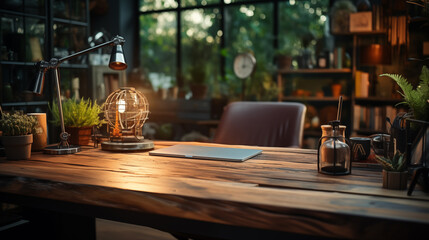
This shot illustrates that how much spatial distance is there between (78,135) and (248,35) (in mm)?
3913

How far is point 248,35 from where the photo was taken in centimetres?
555

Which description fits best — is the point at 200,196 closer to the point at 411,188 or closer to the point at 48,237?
the point at 411,188

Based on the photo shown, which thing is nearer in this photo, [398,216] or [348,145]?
[398,216]

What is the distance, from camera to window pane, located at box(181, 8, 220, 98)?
5.73 m

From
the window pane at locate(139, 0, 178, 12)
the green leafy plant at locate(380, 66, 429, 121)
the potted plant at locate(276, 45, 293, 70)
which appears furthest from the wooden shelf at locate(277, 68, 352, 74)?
the green leafy plant at locate(380, 66, 429, 121)

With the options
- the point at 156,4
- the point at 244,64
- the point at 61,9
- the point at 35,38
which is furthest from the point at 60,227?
the point at 156,4

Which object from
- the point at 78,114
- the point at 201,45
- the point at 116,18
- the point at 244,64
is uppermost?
the point at 116,18

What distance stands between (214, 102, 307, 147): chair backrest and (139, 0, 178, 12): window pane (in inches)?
148

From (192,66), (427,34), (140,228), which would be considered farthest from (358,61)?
(140,228)

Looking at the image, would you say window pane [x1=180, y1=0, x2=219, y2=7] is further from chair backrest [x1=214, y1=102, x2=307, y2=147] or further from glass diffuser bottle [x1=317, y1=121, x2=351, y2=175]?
glass diffuser bottle [x1=317, y1=121, x2=351, y2=175]

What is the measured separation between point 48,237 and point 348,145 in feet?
4.71

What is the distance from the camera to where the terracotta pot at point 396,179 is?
1.16 m

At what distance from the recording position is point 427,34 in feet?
12.9

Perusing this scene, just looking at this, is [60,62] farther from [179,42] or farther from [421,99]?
[179,42]
